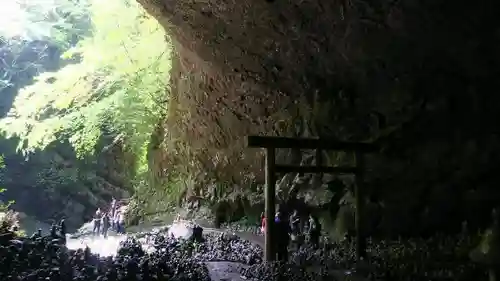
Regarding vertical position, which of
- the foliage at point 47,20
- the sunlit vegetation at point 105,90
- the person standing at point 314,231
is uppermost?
the foliage at point 47,20

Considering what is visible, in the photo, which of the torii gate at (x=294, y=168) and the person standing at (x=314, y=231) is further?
the person standing at (x=314, y=231)

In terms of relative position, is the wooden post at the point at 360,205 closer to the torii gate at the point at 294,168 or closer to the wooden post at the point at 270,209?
the torii gate at the point at 294,168

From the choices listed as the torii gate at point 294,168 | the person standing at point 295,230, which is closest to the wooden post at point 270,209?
the torii gate at point 294,168

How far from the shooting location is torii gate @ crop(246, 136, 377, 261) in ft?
21.7

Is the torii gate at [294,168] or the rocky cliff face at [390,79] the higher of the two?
the rocky cliff face at [390,79]

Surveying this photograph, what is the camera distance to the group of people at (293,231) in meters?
7.33

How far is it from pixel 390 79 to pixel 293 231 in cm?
342

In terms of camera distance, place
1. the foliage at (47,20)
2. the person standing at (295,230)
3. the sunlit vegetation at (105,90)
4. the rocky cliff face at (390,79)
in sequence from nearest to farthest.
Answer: the rocky cliff face at (390,79) → the person standing at (295,230) → the sunlit vegetation at (105,90) → the foliage at (47,20)

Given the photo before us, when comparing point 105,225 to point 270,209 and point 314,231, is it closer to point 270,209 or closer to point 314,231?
point 314,231

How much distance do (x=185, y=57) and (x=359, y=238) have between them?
27.3 ft

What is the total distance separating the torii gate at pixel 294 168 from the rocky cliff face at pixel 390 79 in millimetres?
1305

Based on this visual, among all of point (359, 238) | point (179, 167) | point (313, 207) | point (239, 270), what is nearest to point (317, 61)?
point (313, 207)

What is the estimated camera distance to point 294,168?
7008mm

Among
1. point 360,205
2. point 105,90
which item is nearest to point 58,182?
point 105,90
